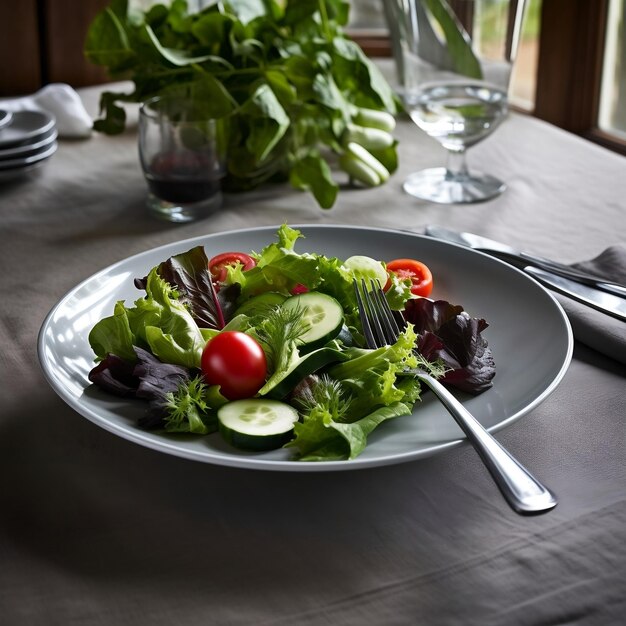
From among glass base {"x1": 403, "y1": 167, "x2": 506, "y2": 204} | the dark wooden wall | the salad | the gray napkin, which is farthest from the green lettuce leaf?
the dark wooden wall

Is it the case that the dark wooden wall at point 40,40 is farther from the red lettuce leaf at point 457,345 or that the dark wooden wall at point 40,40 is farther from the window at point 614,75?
the red lettuce leaf at point 457,345

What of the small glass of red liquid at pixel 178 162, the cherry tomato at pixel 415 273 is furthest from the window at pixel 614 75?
the cherry tomato at pixel 415 273

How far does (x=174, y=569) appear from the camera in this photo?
59cm

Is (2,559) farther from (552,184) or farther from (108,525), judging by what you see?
(552,184)

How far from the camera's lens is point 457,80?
1386 mm

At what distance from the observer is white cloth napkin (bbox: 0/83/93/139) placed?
1593 millimetres

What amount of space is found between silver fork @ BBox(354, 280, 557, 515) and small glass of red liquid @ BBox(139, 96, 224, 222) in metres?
0.51

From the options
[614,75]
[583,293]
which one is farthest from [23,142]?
[614,75]

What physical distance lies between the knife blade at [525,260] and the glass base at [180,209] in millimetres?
349

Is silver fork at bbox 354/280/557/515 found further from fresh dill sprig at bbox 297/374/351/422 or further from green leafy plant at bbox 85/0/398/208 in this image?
green leafy plant at bbox 85/0/398/208

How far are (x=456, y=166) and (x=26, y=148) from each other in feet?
2.21

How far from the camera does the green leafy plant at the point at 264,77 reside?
1306 millimetres

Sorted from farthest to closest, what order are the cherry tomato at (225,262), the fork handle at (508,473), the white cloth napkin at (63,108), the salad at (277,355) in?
the white cloth napkin at (63,108)
the cherry tomato at (225,262)
the salad at (277,355)
the fork handle at (508,473)

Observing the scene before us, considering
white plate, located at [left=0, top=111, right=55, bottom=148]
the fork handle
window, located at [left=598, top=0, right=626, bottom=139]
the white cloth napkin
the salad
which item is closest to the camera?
the fork handle
